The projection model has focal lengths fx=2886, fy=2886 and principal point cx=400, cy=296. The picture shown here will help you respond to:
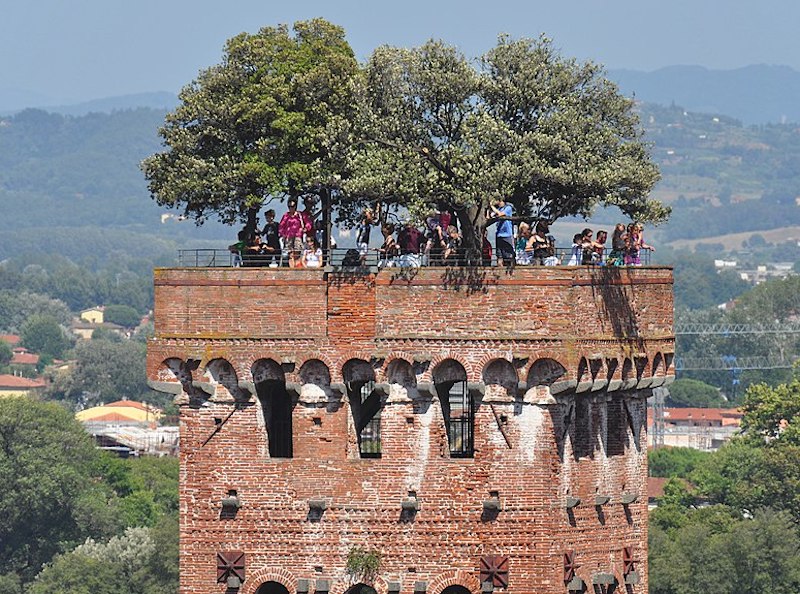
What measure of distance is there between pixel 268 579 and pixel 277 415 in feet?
8.83

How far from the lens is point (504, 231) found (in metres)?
45.7

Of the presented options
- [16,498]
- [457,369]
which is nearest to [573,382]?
[457,369]

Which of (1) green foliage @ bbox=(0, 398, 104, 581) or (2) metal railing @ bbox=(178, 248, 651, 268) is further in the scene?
(1) green foliage @ bbox=(0, 398, 104, 581)

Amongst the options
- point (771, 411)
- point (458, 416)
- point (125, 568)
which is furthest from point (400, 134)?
point (771, 411)

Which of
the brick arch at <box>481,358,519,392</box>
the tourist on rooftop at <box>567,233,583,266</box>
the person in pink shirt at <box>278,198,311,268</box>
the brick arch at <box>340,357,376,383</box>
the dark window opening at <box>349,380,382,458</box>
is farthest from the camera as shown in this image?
the tourist on rooftop at <box>567,233,583,266</box>

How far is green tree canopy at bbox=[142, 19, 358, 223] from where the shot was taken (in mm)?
46469

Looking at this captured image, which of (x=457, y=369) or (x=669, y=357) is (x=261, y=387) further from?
(x=669, y=357)

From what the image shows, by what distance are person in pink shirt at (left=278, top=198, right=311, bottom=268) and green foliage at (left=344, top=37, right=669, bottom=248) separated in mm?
1340

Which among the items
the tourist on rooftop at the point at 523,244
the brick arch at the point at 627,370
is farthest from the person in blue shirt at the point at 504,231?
the brick arch at the point at 627,370

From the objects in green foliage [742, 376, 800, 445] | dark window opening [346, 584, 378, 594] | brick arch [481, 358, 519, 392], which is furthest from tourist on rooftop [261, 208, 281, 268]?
green foliage [742, 376, 800, 445]

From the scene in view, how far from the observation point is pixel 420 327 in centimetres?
4453

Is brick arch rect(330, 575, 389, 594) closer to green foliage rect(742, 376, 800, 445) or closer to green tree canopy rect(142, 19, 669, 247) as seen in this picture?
green tree canopy rect(142, 19, 669, 247)

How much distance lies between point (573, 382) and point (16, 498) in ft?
425

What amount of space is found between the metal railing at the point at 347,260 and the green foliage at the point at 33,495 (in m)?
118
